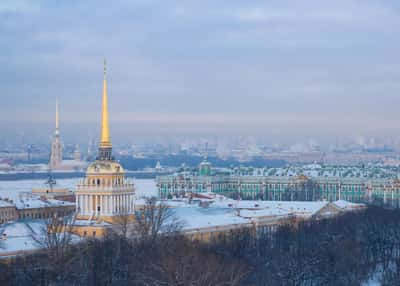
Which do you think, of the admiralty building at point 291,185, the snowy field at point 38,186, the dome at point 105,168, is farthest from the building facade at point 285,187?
the dome at point 105,168

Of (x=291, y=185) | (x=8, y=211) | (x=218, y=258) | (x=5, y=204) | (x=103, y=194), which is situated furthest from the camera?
(x=291, y=185)

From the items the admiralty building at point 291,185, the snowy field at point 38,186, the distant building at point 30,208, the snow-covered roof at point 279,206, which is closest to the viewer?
the distant building at point 30,208

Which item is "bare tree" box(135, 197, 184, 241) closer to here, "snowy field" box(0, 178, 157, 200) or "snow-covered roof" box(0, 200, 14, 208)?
"snow-covered roof" box(0, 200, 14, 208)

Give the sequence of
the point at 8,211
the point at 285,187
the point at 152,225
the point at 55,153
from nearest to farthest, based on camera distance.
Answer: the point at 152,225
the point at 8,211
the point at 285,187
the point at 55,153

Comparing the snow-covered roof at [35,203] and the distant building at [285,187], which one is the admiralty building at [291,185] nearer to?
the distant building at [285,187]

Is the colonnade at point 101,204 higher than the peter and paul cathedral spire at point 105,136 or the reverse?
the reverse

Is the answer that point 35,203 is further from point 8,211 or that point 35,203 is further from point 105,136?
Result: point 105,136

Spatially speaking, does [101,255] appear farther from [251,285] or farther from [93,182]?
[93,182]

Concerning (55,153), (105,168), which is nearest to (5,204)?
(105,168)
